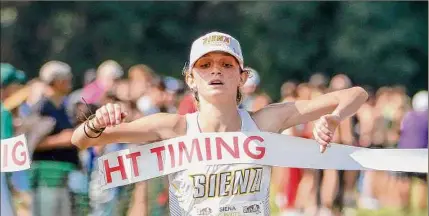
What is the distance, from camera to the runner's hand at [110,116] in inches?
249

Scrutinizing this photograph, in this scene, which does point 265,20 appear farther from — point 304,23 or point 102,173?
point 102,173

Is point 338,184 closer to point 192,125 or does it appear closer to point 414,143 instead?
point 414,143

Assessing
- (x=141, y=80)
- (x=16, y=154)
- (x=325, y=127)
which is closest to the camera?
(x=325, y=127)

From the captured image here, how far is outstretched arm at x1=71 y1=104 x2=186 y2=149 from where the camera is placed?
6.36m

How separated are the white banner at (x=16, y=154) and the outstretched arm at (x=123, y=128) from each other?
1347 millimetres

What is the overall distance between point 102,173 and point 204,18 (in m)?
32.5

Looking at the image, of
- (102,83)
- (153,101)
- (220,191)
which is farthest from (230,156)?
(153,101)

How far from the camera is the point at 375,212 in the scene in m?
16.1

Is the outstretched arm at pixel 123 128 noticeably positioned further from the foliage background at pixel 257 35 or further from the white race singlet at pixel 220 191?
the foliage background at pixel 257 35

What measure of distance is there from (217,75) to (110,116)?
56 centimetres

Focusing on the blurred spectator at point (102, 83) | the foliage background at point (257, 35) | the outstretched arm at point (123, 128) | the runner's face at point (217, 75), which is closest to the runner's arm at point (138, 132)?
the outstretched arm at point (123, 128)

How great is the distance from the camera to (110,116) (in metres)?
6.34

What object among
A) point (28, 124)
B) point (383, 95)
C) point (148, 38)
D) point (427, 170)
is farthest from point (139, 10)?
point (427, 170)

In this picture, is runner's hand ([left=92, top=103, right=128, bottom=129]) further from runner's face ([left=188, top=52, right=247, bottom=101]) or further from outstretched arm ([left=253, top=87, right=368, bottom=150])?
outstretched arm ([left=253, top=87, right=368, bottom=150])
